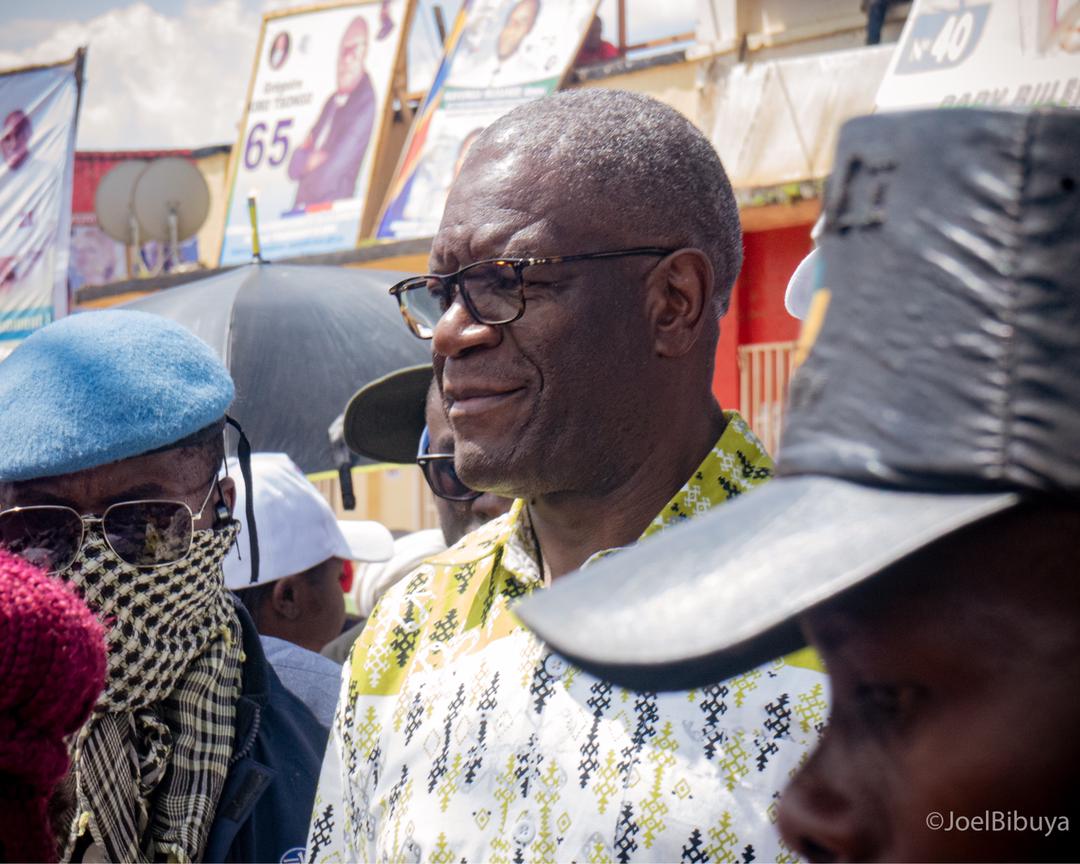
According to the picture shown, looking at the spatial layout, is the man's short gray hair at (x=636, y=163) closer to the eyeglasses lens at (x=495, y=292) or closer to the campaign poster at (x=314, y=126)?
the eyeglasses lens at (x=495, y=292)

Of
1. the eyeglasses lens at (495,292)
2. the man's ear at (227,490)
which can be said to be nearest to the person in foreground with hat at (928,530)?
the eyeglasses lens at (495,292)

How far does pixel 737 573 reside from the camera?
2.96 ft

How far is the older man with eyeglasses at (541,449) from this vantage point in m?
1.95

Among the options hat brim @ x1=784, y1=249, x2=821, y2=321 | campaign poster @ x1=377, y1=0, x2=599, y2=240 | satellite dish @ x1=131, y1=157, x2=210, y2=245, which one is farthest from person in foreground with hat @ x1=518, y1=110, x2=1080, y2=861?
satellite dish @ x1=131, y1=157, x2=210, y2=245

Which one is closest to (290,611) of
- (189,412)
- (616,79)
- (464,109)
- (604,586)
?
(189,412)

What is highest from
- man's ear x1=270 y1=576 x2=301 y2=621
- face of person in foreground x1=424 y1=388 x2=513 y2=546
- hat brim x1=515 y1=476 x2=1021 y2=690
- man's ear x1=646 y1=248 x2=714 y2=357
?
hat brim x1=515 y1=476 x2=1021 y2=690

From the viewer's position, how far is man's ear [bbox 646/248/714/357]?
2.18 meters

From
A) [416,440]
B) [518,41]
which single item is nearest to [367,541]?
[416,440]

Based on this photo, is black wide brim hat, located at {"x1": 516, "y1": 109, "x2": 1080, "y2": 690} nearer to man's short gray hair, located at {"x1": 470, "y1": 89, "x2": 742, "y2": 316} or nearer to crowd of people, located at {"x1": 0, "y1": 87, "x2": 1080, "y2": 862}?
crowd of people, located at {"x1": 0, "y1": 87, "x2": 1080, "y2": 862}

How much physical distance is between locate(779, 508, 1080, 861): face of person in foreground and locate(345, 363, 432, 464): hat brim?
3.48m

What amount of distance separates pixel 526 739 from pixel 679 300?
763 millimetres

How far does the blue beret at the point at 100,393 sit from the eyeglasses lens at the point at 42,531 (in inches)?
3.2

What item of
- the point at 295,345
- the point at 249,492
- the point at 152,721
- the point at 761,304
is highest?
the point at 249,492

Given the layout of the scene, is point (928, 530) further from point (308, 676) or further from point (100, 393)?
point (308, 676)
